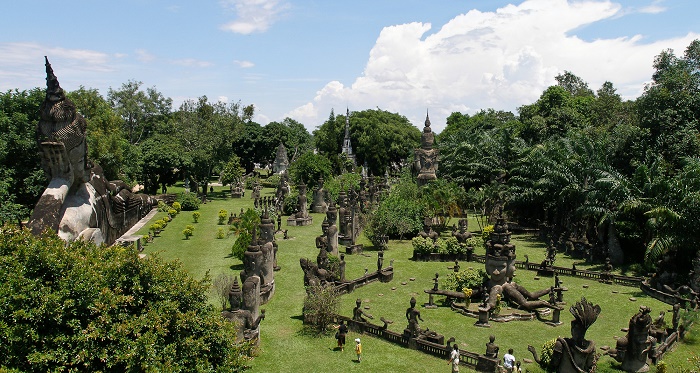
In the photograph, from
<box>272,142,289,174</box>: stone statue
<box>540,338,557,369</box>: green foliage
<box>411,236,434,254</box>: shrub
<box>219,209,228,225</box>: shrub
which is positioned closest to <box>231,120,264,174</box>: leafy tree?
<box>272,142,289,174</box>: stone statue

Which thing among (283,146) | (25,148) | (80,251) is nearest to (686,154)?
(80,251)

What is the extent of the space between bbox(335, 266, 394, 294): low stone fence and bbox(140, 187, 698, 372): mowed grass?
1.05 feet

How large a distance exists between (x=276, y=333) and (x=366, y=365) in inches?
153

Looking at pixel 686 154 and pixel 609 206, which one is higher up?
pixel 686 154

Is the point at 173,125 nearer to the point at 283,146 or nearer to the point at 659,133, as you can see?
the point at 283,146

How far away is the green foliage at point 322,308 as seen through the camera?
1814 centimetres

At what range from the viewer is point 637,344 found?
14.8 meters

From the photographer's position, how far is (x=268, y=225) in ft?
81.9

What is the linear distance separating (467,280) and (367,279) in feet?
16.3

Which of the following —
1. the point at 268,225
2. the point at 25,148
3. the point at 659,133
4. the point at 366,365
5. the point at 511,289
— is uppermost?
the point at 659,133

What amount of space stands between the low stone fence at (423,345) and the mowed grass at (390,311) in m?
0.23

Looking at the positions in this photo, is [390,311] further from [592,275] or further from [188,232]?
[188,232]

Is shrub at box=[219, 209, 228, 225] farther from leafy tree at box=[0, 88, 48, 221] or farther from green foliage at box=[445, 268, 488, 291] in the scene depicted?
green foliage at box=[445, 268, 488, 291]

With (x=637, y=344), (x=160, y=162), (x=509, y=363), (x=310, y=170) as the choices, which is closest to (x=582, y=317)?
(x=509, y=363)
